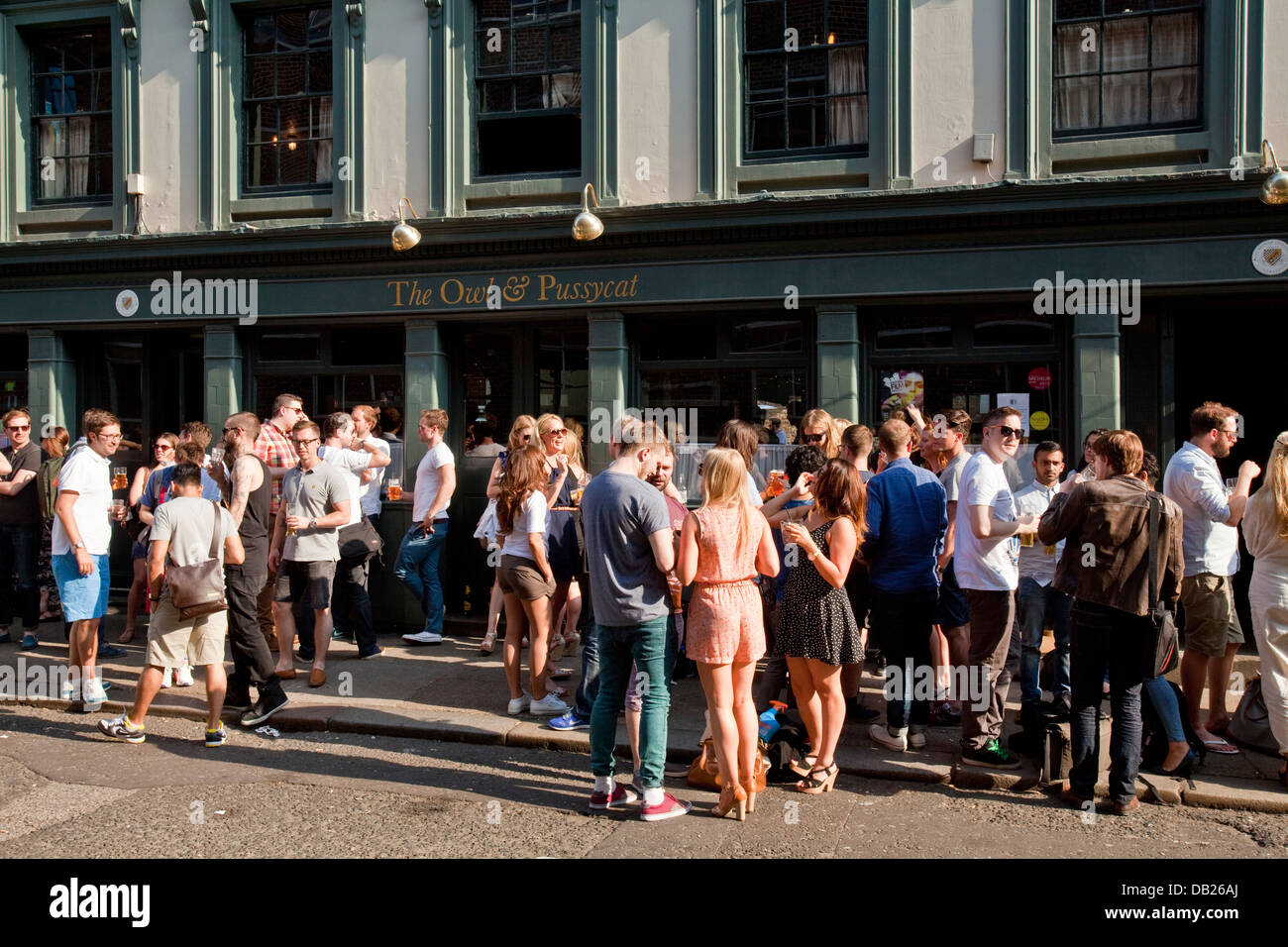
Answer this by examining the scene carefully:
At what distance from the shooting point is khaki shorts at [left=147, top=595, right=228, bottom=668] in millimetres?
6816

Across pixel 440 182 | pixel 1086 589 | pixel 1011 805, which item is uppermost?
pixel 440 182

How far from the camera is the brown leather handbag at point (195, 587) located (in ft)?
22.1

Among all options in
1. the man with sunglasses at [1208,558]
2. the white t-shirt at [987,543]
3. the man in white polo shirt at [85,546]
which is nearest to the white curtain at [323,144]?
the man in white polo shirt at [85,546]

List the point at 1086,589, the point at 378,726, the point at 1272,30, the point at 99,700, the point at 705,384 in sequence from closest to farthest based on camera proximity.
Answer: the point at 1086,589 < the point at 378,726 < the point at 99,700 < the point at 1272,30 < the point at 705,384

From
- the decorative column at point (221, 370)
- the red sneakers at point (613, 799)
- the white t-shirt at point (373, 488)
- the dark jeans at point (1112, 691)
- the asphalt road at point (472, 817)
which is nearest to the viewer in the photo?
the asphalt road at point (472, 817)

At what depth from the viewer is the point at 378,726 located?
23.8ft

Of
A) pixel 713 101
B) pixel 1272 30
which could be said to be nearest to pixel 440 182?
pixel 713 101

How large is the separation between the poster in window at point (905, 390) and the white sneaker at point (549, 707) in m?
4.06

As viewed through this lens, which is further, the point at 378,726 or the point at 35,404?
the point at 35,404

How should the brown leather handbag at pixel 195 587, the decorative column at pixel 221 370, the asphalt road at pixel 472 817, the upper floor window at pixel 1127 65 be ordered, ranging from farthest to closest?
the decorative column at pixel 221 370 < the upper floor window at pixel 1127 65 < the brown leather handbag at pixel 195 587 < the asphalt road at pixel 472 817

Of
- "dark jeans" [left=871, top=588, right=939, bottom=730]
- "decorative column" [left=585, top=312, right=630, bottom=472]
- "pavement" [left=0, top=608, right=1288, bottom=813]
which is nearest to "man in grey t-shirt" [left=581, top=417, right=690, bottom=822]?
"pavement" [left=0, top=608, right=1288, bottom=813]

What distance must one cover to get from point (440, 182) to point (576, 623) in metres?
4.59

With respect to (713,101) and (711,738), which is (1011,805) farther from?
(713,101)

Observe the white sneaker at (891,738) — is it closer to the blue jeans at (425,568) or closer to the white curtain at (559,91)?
the blue jeans at (425,568)
